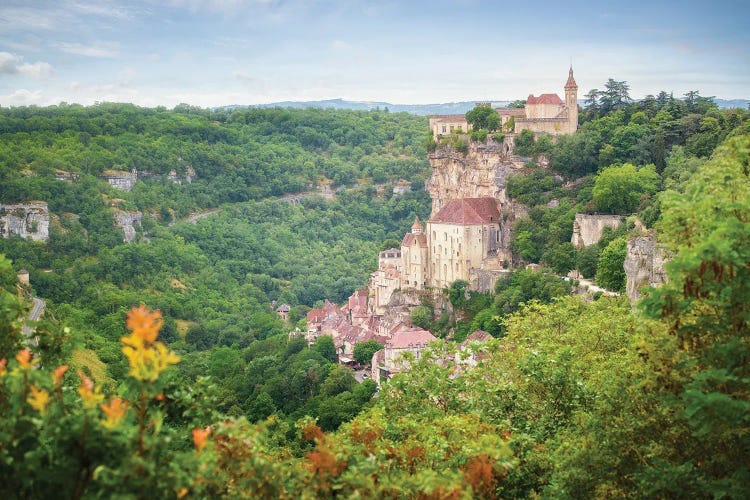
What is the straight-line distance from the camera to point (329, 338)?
200 feet

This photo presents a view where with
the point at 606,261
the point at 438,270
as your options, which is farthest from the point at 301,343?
the point at 606,261

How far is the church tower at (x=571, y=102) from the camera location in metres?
62.0

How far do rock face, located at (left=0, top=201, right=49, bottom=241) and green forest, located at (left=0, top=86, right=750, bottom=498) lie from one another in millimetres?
2168

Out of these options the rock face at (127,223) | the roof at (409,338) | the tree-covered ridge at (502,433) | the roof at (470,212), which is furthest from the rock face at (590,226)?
the rock face at (127,223)

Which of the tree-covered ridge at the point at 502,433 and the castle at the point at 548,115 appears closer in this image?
the tree-covered ridge at the point at 502,433

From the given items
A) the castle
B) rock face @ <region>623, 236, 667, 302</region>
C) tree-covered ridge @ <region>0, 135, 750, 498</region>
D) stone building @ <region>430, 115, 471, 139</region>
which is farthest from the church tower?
tree-covered ridge @ <region>0, 135, 750, 498</region>

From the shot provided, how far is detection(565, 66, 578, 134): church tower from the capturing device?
203 ft

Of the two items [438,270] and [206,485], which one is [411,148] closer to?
[438,270]

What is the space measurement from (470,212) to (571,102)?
42.6 feet

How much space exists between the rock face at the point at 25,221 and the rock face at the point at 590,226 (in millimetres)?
54423

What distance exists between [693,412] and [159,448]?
25.1ft

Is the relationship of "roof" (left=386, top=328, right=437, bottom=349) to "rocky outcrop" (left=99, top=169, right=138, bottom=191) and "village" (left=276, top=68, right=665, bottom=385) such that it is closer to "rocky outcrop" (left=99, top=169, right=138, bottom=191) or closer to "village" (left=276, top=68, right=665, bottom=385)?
"village" (left=276, top=68, right=665, bottom=385)

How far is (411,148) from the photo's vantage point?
482ft

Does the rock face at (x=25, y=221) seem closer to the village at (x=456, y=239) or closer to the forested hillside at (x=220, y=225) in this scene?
the forested hillside at (x=220, y=225)
